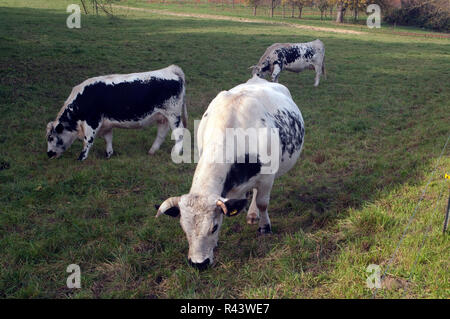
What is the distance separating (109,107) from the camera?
7.07 metres

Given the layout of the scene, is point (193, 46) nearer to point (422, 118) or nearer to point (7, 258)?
point (422, 118)

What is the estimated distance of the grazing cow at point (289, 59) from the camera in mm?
13625

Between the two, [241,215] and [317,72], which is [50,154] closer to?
[241,215]

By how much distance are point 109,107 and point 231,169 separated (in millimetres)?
4160

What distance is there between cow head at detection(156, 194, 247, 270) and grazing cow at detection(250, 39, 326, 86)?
1047cm

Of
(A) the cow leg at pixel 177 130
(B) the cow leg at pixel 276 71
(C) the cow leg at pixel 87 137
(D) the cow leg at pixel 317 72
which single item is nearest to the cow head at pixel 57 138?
(C) the cow leg at pixel 87 137

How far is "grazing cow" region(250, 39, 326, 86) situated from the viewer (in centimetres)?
1362

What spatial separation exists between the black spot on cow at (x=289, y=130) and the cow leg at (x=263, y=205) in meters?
0.54

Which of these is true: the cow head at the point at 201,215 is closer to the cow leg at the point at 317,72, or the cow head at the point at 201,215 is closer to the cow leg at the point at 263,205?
the cow leg at the point at 263,205

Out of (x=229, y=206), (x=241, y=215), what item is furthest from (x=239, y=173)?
(x=241, y=215)

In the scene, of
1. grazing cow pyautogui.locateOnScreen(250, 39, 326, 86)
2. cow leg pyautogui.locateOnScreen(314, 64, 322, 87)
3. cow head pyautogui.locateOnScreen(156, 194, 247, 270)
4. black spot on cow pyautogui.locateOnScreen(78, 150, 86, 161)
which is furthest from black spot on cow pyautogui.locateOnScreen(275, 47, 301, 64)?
cow head pyautogui.locateOnScreen(156, 194, 247, 270)

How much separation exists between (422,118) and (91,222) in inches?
333

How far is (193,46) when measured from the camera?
20297 millimetres
